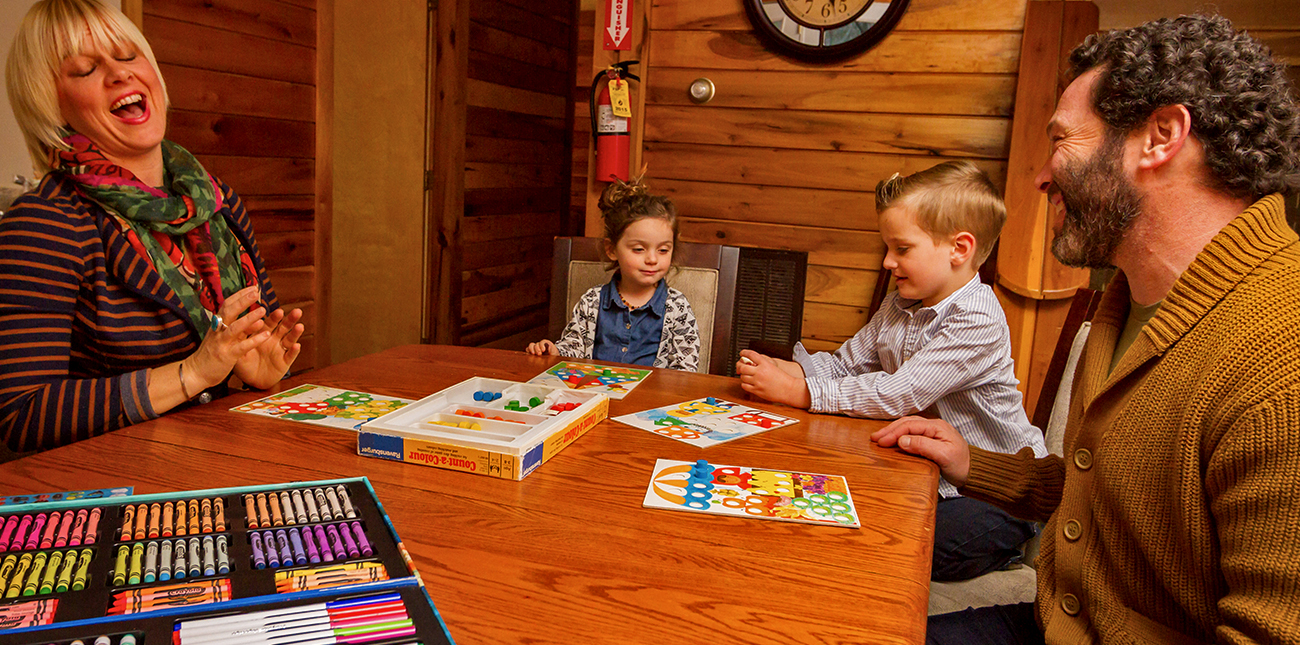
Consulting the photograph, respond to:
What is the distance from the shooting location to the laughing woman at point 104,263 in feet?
4.37

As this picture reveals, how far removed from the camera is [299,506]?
3.09ft

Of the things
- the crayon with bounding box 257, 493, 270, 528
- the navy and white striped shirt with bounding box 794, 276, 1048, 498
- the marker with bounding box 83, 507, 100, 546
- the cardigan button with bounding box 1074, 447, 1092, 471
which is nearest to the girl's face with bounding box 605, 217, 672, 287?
the navy and white striped shirt with bounding box 794, 276, 1048, 498

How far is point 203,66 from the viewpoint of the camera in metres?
3.45

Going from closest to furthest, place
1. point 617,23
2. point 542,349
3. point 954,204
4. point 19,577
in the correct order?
point 19,577 < point 954,204 < point 542,349 < point 617,23

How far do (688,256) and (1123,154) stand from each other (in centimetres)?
135

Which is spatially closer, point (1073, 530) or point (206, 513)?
point (206, 513)

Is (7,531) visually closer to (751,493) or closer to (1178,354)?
(751,493)

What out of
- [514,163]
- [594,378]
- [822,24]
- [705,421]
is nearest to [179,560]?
[705,421]

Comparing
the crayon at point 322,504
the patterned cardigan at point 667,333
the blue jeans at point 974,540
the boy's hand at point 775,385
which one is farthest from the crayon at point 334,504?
the patterned cardigan at point 667,333

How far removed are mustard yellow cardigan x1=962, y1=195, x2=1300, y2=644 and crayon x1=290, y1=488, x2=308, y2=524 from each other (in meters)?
0.94

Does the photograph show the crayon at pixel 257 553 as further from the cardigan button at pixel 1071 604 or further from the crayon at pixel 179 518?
the cardigan button at pixel 1071 604

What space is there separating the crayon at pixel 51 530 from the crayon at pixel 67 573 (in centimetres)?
3

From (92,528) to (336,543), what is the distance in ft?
0.83

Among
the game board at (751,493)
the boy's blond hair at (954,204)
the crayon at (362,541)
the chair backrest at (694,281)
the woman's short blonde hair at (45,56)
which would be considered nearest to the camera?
the crayon at (362,541)
